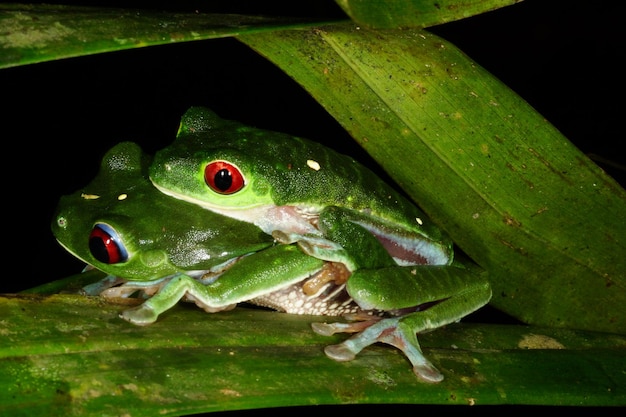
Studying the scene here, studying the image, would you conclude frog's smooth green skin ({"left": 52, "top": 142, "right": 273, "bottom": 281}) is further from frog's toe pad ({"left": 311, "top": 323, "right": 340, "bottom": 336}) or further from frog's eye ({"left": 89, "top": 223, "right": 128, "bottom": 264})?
frog's toe pad ({"left": 311, "top": 323, "right": 340, "bottom": 336})

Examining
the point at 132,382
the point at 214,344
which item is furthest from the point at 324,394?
the point at 132,382

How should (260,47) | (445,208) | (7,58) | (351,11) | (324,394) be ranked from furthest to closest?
(445,208) < (260,47) < (351,11) < (324,394) < (7,58)

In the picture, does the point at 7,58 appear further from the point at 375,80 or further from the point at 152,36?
the point at 375,80

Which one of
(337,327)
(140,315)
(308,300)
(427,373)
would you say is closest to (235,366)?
(140,315)

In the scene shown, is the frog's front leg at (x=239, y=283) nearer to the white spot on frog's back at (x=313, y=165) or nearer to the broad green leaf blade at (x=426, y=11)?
the white spot on frog's back at (x=313, y=165)

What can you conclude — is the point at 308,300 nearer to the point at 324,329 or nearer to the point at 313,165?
the point at 324,329

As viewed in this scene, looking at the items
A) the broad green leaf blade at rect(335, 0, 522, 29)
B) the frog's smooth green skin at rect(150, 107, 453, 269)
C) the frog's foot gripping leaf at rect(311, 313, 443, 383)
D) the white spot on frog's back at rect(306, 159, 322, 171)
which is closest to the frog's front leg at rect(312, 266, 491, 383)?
the frog's foot gripping leaf at rect(311, 313, 443, 383)
